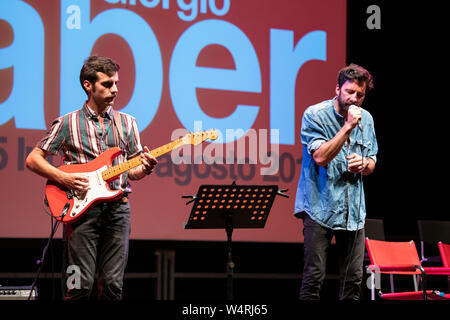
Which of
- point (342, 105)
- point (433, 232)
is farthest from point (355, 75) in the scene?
point (433, 232)

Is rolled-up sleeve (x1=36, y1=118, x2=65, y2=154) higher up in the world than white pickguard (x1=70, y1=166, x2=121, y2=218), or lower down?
higher up

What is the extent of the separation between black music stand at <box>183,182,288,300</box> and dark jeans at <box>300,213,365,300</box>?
31 cm

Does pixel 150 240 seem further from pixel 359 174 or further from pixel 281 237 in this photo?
pixel 359 174

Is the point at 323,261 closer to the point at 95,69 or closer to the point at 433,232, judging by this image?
the point at 95,69

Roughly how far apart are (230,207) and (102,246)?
82 cm

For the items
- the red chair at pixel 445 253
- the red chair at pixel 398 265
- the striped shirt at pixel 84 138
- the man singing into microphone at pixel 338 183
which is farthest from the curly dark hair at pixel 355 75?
the red chair at pixel 445 253

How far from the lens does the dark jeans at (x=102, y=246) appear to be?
11.3 ft

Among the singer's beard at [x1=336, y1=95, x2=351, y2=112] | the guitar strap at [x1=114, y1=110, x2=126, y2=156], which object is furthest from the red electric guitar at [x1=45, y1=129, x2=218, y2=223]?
the singer's beard at [x1=336, y1=95, x2=351, y2=112]

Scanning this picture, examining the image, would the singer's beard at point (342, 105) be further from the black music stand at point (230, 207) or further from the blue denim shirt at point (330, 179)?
the black music stand at point (230, 207)

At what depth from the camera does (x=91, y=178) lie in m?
3.60

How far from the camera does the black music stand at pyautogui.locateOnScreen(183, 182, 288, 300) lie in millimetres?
3523

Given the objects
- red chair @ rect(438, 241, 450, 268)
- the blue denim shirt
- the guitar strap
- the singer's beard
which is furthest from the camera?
red chair @ rect(438, 241, 450, 268)

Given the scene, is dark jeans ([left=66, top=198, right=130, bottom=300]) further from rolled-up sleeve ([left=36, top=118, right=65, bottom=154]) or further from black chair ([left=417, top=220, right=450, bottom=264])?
black chair ([left=417, top=220, right=450, bottom=264])

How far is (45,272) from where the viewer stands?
18.2 feet
